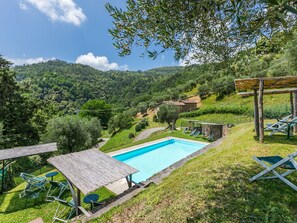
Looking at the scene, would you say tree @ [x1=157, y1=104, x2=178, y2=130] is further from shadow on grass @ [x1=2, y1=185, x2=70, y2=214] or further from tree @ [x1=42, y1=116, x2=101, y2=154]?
shadow on grass @ [x1=2, y1=185, x2=70, y2=214]

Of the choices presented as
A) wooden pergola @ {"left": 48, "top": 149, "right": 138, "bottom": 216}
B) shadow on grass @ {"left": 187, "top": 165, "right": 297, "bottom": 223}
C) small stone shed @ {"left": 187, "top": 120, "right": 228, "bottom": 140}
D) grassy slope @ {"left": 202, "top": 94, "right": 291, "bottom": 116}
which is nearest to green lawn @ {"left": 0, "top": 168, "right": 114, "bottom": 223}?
wooden pergola @ {"left": 48, "top": 149, "right": 138, "bottom": 216}

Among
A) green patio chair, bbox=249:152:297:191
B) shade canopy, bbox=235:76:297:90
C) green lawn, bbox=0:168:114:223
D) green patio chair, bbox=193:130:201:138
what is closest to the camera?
green patio chair, bbox=249:152:297:191

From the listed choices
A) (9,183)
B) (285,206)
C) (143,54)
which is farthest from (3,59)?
(285,206)

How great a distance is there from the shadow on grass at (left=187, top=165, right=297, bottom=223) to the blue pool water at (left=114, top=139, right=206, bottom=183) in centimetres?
738

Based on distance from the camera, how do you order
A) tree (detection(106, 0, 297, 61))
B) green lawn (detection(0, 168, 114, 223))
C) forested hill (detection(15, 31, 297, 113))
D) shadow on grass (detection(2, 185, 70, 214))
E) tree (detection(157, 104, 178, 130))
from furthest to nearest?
tree (detection(157, 104, 178, 130)) → shadow on grass (detection(2, 185, 70, 214)) → green lawn (detection(0, 168, 114, 223)) → forested hill (detection(15, 31, 297, 113)) → tree (detection(106, 0, 297, 61))

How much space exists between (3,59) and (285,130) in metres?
22.5

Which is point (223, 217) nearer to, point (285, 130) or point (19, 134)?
point (285, 130)

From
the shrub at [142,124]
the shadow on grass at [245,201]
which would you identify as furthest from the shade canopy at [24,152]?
the shrub at [142,124]

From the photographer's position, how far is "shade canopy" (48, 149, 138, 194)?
4.72m

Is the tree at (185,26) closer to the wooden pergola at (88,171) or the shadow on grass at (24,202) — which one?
the wooden pergola at (88,171)

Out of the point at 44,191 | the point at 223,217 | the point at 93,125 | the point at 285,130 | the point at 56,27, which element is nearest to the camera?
the point at 223,217

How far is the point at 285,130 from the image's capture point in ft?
29.3

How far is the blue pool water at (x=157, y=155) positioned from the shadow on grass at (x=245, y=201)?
7.38 meters

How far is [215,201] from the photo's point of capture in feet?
11.4
